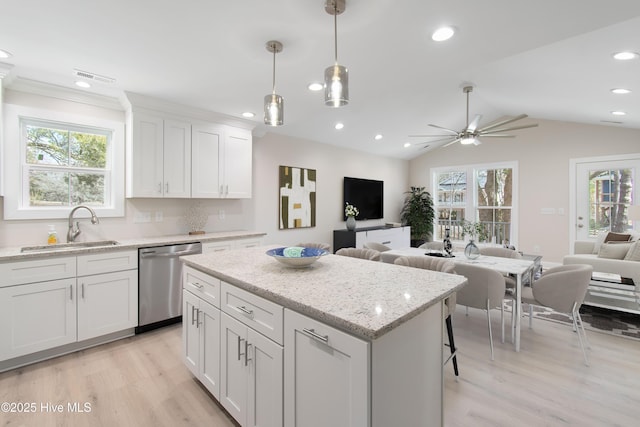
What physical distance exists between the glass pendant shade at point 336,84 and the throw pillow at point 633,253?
4.24m

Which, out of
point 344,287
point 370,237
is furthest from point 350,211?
point 344,287

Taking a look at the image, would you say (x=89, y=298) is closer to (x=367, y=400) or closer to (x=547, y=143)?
(x=367, y=400)

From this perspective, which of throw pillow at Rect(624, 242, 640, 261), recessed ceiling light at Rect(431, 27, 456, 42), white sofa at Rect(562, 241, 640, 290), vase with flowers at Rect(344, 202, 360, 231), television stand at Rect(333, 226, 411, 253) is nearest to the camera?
recessed ceiling light at Rect(431, 27, 456, 42)

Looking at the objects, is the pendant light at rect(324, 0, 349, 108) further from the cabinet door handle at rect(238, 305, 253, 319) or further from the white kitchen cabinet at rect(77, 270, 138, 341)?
the white kitchen cabinet at rect(77, 270, 138, 341)

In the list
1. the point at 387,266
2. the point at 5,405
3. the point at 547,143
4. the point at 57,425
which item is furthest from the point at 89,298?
the point at 547,143

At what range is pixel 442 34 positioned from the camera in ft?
7.09

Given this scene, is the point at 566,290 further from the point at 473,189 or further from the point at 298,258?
the point at 473,189

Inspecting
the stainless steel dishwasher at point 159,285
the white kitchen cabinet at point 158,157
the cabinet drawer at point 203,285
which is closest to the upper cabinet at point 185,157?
the white kitchen cabinet at point 158,157

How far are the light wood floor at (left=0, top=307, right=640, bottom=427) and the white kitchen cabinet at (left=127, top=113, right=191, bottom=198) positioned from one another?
159 cm

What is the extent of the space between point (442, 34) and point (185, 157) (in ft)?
9.50

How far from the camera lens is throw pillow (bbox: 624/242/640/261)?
351 cm

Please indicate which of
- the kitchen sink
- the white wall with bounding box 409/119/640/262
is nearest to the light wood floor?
the kitchen sink

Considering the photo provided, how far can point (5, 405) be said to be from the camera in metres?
1.94

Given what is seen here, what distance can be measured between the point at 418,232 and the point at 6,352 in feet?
22.6
